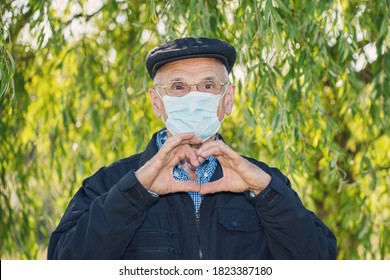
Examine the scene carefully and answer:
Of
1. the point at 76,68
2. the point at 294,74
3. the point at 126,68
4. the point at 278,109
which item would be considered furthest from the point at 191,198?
the point at 76,68

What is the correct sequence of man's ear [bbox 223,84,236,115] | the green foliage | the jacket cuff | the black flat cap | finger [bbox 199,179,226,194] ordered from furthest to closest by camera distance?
1. the green foliage
2. man's ear [bbox 223,84,236,115]
3. the black flat cap
4. finger [bbox 199,179,226,194]
5. the jacket cuff

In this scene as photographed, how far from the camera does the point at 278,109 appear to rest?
172 inches

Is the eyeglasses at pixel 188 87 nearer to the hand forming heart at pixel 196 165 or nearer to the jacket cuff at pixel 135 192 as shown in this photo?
the hand forming heart at pixel 196 165

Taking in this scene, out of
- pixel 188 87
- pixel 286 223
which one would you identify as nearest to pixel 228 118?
pixel 188 87

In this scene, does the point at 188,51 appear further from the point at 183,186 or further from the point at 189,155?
the point at 183,186

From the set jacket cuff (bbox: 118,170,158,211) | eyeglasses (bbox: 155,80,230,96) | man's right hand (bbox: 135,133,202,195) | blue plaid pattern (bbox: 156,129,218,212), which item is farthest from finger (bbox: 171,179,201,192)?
eyeglasses (bbox: 155,80,230,96)

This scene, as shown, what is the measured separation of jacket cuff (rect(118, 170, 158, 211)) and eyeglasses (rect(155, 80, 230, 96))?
0.50 m

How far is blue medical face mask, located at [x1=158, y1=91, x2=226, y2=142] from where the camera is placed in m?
3.09

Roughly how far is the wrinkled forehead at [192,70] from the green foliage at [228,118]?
1.17m

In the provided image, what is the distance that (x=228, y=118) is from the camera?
18.6 feet

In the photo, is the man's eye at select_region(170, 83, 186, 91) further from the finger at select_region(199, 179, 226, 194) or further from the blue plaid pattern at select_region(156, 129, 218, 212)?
the finger at select_region(199, 179, 226, 194)

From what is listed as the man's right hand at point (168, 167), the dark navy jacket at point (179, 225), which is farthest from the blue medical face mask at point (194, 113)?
the man's right hand at point (168, 167)

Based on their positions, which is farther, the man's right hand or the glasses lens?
the glasses lens

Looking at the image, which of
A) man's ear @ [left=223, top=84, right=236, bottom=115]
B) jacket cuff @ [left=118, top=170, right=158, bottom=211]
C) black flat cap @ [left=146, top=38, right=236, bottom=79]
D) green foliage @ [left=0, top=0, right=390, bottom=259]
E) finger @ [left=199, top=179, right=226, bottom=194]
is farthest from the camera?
green foliage @ [left=0, top=0, right=390, bottom=259]
